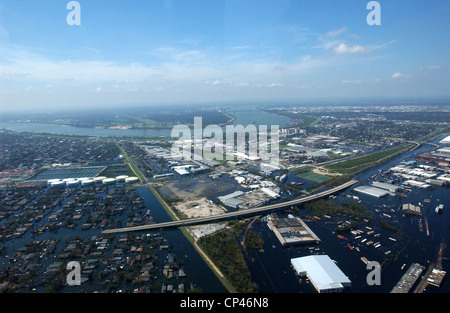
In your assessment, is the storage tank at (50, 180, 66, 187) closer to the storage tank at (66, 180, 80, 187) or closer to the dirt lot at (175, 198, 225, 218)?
the storage tank at (66, 180, 80, 187)

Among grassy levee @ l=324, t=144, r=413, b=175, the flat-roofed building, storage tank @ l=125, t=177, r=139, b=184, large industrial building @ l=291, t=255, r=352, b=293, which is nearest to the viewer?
large industrial building @ l=291, t=255, r=352, b=293

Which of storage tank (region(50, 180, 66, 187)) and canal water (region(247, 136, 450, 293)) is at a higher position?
storage tank (region(50, 180, 66, 187))

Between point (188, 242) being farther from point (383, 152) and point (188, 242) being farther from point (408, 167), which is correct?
point (383, 152)

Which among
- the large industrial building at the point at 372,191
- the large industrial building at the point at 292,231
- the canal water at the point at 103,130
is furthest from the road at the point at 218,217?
the canal water at the point at 103,130

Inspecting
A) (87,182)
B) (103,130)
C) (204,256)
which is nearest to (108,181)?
(87,182)

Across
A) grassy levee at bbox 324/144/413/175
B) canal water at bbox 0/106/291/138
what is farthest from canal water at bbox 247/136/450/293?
canal water at bbox 0/106/291/138

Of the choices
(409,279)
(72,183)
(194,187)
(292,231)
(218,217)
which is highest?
(72,183)

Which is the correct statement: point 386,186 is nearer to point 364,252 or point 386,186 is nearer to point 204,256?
point 364,252
